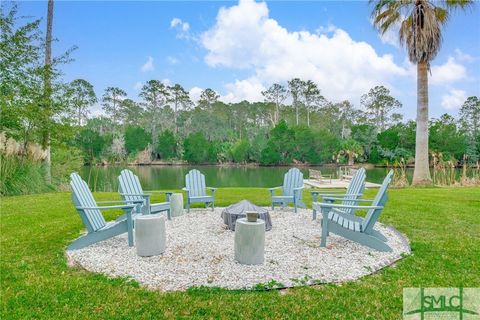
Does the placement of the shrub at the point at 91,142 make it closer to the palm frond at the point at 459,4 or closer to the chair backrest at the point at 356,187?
the palm frond at the point at 459,4

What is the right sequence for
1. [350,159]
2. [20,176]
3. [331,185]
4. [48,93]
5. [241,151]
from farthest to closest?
[241,151], [350,159], [331,185], [48,93], [20,176]

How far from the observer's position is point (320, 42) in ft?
43.2

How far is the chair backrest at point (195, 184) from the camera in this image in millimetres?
6105

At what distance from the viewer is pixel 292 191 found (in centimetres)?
614

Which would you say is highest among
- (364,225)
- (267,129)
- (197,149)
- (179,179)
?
(267,129)

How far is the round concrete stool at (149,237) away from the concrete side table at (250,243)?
92 cm

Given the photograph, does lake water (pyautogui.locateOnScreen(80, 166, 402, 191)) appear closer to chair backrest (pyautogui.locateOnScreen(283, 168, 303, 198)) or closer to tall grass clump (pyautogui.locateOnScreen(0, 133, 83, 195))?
tall grass clump (pyautogui.locateOnScreen(0, 133, 83, 195))

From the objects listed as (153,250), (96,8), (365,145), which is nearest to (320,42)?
(96,8)

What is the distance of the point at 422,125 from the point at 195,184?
940 cm

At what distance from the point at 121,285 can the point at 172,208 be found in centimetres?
301

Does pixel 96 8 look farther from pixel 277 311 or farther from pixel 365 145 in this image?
pixel 365 145

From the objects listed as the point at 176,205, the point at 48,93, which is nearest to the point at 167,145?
the point at 48,93

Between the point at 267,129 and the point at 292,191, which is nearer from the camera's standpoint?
the point at 292,191

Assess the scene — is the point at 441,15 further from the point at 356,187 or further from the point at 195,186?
the point at 195,186
